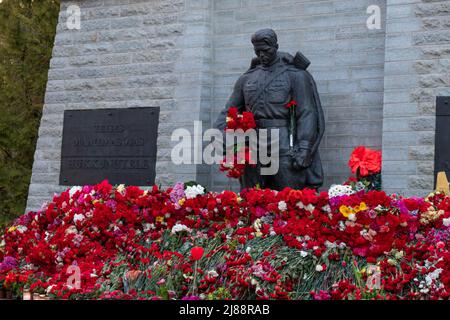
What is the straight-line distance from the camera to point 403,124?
8.35 m

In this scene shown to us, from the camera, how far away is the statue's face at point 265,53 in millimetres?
→ 8344

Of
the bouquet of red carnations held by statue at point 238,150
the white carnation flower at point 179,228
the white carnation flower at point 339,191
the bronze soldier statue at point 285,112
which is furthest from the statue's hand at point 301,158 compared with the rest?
the white carnation flower at point 179,228

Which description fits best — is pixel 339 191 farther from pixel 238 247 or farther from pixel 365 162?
pixel 365 162

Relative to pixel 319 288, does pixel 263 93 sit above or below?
above

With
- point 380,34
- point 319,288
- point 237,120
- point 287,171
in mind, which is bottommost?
point 319,288

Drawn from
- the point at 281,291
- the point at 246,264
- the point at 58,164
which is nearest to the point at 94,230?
the point at 246,264

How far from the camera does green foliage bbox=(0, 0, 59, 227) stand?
13789 mm

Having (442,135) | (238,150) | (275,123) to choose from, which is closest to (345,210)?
(238,150)

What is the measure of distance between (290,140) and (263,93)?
0.62 meters

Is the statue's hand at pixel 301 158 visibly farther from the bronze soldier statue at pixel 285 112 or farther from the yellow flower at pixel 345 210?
the yellow flower at pixel 345 210

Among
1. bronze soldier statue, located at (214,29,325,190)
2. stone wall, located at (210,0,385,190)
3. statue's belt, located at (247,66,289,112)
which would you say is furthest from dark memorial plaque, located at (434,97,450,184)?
statue's belt, located at (247,66,289,112)

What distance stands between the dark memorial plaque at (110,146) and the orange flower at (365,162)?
8.89 feet

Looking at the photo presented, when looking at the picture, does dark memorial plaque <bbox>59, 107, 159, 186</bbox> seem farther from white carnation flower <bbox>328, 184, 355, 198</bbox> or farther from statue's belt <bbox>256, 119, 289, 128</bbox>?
white carnation flower <bbox>328, 184, 355, 198</bbox>

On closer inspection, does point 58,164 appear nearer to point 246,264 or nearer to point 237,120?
point 237,120
